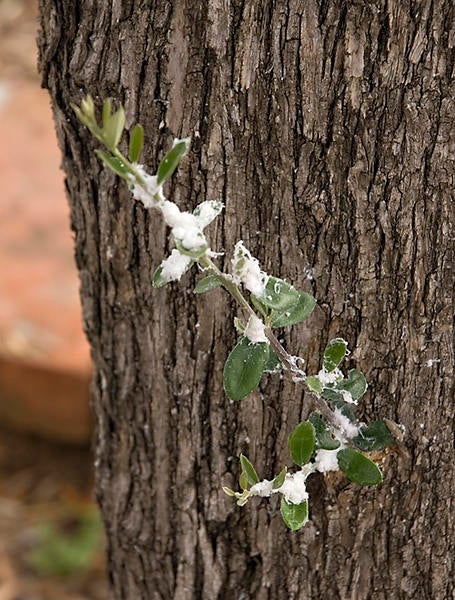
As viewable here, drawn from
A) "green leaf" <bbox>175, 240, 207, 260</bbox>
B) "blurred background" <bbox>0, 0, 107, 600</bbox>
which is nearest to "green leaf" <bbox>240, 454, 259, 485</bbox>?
"green leaf" <bbox>175, 240, 207, 260</bbox>

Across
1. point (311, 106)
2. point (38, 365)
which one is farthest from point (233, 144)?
point (38, 365)

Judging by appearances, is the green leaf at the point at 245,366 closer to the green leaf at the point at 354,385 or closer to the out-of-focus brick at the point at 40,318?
the green leaf at the point at 354,385

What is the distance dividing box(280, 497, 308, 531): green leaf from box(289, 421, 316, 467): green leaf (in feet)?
0.16

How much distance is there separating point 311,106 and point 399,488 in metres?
0.51

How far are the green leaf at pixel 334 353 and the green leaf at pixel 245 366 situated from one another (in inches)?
4.8

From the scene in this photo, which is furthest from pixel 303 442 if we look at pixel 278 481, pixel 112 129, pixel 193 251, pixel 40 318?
pixel 40 318

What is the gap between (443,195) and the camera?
1.06 metres

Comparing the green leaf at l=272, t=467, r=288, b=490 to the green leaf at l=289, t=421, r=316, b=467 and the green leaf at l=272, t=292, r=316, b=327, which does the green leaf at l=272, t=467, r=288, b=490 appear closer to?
the green leaf at l=289, t=421, r=316, b=467

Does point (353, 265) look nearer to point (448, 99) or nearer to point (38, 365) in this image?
point (448, 99)

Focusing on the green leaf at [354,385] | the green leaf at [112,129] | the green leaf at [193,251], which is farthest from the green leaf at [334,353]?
the green leaf at [112,129]

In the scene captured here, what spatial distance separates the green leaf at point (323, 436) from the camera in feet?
3.61

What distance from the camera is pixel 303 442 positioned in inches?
41.3

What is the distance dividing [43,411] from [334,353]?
2.22 metres

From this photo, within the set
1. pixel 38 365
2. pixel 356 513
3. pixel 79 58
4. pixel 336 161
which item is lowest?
pixel 356 513
